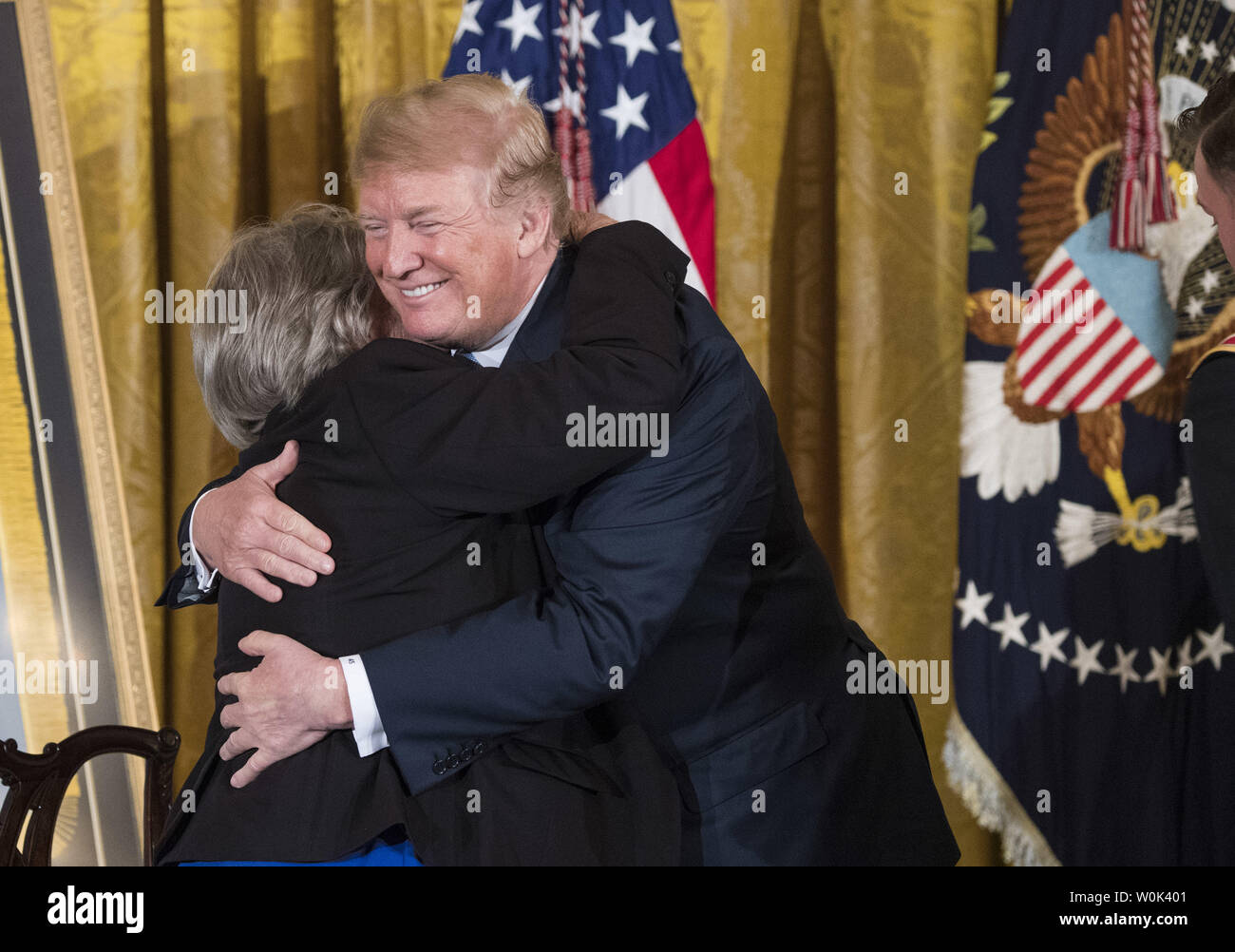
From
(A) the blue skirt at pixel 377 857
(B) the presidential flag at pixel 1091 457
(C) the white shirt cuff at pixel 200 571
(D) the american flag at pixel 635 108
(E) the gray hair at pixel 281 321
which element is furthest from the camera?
(D) the american flag at pixel 635 108

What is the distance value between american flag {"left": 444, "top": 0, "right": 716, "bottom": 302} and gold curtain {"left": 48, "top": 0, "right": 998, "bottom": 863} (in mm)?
63

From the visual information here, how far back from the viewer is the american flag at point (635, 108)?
8.97 feet

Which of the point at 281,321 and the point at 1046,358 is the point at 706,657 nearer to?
the point at 281,321

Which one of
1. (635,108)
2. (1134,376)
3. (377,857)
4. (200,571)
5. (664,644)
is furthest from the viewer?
(635,108)

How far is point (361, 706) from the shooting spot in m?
1.36

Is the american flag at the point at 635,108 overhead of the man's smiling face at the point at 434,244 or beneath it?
overhead

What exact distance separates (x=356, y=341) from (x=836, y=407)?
1580 mm

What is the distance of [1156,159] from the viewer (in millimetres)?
2623

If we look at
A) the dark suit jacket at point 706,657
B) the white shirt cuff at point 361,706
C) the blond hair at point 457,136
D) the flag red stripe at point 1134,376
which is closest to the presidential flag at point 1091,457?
the flag red stripe at point 1134,376

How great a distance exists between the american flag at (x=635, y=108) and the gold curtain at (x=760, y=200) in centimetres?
6

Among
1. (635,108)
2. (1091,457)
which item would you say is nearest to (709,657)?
(1091,457)

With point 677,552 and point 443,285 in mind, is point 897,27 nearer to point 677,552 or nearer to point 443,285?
point 443,285

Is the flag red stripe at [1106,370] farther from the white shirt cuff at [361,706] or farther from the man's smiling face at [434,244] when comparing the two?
the white shirt cuff at [361,706]

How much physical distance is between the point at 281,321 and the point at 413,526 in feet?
1.22
